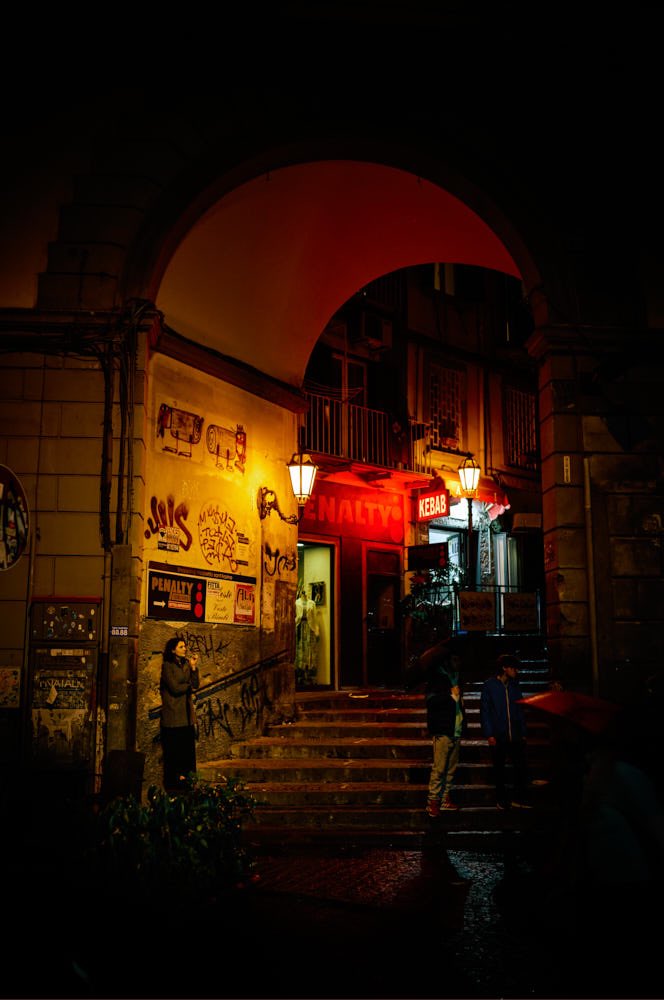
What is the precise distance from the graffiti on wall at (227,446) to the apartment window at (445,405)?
8.89 meters

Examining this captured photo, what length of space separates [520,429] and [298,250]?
39.1 ft

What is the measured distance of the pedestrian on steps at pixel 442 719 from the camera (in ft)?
33.2

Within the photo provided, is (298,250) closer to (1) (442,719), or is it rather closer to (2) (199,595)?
(2) (199,595)

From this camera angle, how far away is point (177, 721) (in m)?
10.6

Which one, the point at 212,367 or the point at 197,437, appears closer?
the point at 197,437

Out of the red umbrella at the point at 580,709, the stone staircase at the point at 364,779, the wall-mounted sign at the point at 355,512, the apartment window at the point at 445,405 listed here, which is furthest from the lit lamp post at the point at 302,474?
the red umbrella at the point at 580,709

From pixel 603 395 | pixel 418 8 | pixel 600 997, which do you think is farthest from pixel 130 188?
pixel 600 997

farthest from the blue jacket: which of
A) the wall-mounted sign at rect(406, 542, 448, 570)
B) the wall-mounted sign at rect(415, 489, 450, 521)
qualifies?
the wall-mounted sign at rect(415, 489, 450, 521)

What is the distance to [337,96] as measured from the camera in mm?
11375

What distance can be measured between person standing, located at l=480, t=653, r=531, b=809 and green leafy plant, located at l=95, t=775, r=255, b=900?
4818 millimetres

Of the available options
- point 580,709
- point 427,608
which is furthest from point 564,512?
point 427,608

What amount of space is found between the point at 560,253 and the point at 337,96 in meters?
3.53

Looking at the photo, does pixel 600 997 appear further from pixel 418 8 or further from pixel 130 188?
pixel 418 8

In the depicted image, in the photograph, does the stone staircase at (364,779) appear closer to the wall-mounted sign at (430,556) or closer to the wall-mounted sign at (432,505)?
the wall-mounted sign at (430,556)
